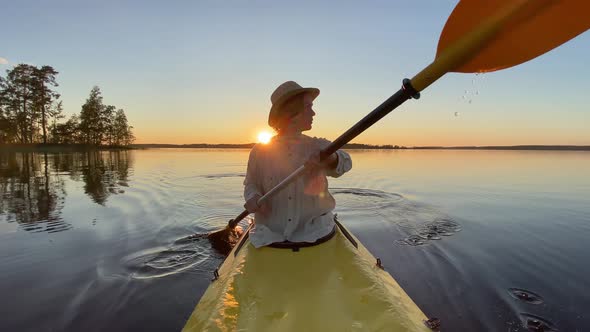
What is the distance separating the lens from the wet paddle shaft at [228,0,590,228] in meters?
1.74

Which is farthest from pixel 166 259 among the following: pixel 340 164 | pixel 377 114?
pixel 377 114

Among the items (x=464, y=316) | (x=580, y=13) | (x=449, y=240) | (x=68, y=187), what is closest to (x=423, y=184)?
(x=449, y=240)

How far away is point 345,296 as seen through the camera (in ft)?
8.21

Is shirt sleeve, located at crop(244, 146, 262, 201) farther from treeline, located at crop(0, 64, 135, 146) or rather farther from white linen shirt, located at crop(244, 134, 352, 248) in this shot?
treeline, located at crop(0, 64, 135, 146)

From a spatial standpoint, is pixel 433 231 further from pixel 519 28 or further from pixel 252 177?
pixel 519 28

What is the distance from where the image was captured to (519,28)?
1.89 metres

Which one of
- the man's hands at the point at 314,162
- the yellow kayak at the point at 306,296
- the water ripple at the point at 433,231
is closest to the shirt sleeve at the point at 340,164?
the man's hands at the point at 314,162

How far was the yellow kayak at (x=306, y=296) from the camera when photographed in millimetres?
2189

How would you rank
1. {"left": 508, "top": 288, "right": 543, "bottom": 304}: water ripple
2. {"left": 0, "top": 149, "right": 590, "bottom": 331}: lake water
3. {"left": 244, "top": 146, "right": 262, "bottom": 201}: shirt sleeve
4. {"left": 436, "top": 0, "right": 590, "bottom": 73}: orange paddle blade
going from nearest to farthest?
{"left": 436, "top": 0, "right": 590, "bottom": 73}: orange paddle blade, {"left": 244, "top": 146, "right": 262, "bottom": 201}: shirt sleeve, {"left": 0, "top": 149, "right": 590, "bottom": 331}: lake water, {"left": 508, "top": 288, "right": 543, "bottom": 304}: water ripple

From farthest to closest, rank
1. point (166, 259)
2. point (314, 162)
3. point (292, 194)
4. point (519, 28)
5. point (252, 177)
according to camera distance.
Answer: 1. point (166, 259)
2. point (252, 177)
3. point (292, 194)
4. point (314, 162)
5. point (519, 28)

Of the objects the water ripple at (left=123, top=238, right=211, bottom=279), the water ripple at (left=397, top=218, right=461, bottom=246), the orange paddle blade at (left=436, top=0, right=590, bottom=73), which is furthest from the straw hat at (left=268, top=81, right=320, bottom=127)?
the water ripple at (left=397, top=218, right=461, bottom=246)

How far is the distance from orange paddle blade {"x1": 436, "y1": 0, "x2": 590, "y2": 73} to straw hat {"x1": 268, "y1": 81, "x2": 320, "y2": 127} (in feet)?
5.03

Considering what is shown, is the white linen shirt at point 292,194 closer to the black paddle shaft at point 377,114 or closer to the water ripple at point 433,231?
the black paddle shaft at point 377,114

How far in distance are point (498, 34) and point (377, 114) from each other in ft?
3.04
